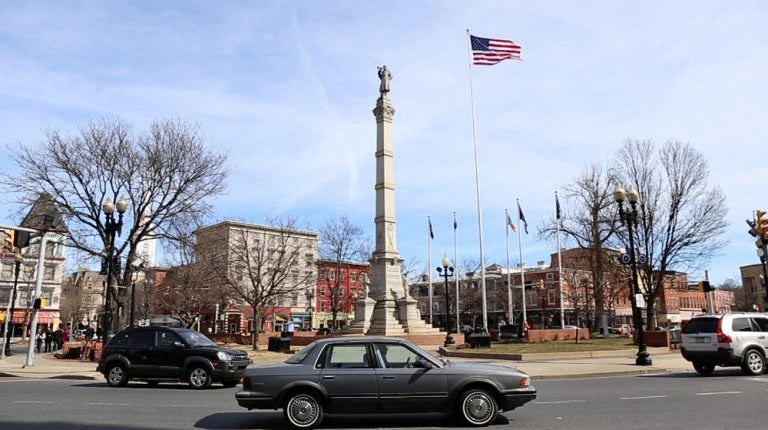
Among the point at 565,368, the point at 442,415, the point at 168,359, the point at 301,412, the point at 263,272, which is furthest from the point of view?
the point at 263,272

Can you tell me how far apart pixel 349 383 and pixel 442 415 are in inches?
83.0

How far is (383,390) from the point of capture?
27.4 feet

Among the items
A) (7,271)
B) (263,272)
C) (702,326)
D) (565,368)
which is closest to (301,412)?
(565,368)

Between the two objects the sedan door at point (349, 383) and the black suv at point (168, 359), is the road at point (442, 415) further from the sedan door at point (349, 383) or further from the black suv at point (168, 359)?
the black suv at point (168, 359)

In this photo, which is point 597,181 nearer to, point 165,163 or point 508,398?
point 165,163

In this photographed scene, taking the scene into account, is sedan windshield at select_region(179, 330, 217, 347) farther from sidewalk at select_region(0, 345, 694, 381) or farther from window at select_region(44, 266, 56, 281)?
window at select_region(44, 266, 56, 281)

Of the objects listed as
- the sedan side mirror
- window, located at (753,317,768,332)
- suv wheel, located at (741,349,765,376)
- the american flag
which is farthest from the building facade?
the sedan side mirror

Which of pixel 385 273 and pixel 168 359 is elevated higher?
pixel 385 273

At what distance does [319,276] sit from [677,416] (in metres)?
78.6

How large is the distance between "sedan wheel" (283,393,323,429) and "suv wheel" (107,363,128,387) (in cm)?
928

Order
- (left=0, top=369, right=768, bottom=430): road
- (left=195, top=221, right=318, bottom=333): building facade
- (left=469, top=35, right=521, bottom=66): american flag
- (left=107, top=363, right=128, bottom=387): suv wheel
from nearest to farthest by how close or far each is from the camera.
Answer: (left=0, top=369, right=768, bottom=430): road → (left=107, top=363, right=128, bottom=387): suv wheel → (left=469, top=35, right=521, bottom=66): american flag → (left=195, top=221, right=318, bottom=333): building facade

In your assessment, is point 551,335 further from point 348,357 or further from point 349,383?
point 349,383

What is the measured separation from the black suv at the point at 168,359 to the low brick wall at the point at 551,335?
2547 cm

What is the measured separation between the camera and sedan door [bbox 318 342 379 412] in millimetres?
8352
